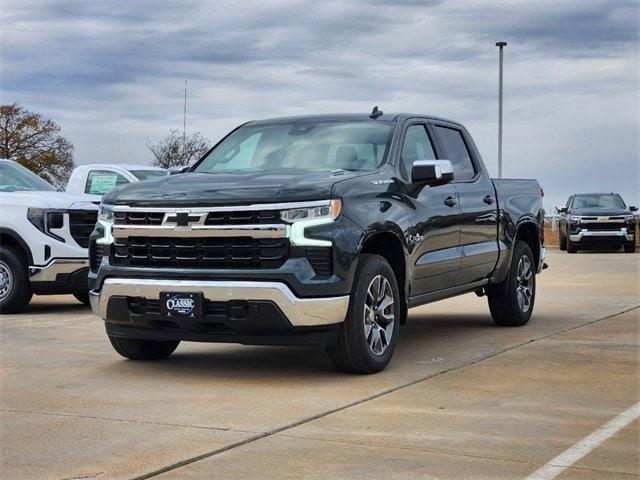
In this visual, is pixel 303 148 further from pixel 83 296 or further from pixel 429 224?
pixel 83 296

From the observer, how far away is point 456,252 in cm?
948

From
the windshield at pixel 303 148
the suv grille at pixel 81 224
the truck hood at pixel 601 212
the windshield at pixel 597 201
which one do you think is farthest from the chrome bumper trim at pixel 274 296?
the windshield at pixel 597 201

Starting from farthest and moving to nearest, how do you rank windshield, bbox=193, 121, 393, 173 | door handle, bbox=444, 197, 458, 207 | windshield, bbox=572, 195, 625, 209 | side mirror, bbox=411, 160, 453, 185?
windshield, bbox=572, 195, 625, 209
door handle, bbox=444, 197, 458, 207
windshield, bbox=193, 121, 393, 173
side mirror, bbox=411, 160, 453, 185

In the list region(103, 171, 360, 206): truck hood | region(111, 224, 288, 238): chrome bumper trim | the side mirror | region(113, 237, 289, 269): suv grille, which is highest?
the side mirror

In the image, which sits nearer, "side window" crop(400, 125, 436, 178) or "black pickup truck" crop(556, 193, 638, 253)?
"side window" crop(400, 125, 436, 178)

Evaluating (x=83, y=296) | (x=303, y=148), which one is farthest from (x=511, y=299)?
(x=83, y=296)

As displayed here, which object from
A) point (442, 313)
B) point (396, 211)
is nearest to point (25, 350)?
point (396, 211)

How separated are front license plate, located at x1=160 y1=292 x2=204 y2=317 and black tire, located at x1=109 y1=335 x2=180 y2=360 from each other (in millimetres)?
958

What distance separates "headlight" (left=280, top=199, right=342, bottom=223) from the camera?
24.5 ft

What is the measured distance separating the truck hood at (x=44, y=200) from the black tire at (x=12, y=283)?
0.56m

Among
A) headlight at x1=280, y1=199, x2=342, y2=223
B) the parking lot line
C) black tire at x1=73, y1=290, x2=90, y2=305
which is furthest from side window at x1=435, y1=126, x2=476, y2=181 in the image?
black tire at x1=73, y1=290, x2=90, y2=305

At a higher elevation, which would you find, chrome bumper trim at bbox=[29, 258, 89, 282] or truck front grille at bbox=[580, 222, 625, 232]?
chrome bumper trim at bbox=[29, 258, 89, 282]

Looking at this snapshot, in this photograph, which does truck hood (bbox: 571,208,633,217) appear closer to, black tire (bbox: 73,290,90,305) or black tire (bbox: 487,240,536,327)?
black tire (bbox: 73,290,90,305)

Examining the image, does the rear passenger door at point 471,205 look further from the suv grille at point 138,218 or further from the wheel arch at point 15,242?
the wheel arch at point 15,242
